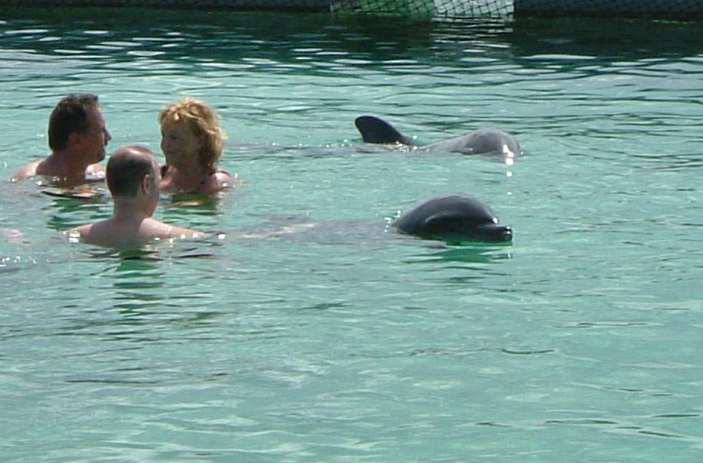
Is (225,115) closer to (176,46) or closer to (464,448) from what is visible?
(176,46)

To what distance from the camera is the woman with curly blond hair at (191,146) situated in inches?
400

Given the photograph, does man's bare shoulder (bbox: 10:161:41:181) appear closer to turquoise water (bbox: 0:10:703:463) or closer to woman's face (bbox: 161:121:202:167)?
turquoise water (bbox: 0:10:703:463)

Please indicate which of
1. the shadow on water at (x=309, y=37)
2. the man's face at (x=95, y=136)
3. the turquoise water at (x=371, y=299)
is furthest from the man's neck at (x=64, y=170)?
the shadow on water at (x=309, y=37)

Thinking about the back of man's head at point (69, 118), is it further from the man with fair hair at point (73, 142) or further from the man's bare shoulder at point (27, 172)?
the man's bare shoulder at point (27, 172)

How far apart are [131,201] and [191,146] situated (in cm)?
163

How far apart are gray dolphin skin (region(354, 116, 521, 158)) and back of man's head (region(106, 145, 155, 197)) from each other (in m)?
3.86

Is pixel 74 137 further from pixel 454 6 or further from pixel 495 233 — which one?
pixel 454 6

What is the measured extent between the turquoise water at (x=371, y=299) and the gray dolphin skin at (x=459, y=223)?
0.42 ft

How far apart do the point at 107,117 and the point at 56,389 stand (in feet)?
26.8

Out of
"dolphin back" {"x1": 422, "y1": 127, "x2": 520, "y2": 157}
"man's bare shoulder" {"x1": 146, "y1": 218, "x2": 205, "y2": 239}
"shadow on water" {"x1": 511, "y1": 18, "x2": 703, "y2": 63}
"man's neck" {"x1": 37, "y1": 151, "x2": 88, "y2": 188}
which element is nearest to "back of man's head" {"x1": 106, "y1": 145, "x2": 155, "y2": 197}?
"man's bare shoulder" {"x1": 146, "y1": 218, "x2": 205, "y2": 239}

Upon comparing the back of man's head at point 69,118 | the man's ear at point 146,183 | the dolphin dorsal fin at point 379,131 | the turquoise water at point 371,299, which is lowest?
Answer: the turquoise water at point 371,299

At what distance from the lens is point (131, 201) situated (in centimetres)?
873

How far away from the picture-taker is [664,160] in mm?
11695

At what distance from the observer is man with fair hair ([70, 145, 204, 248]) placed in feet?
28.3
